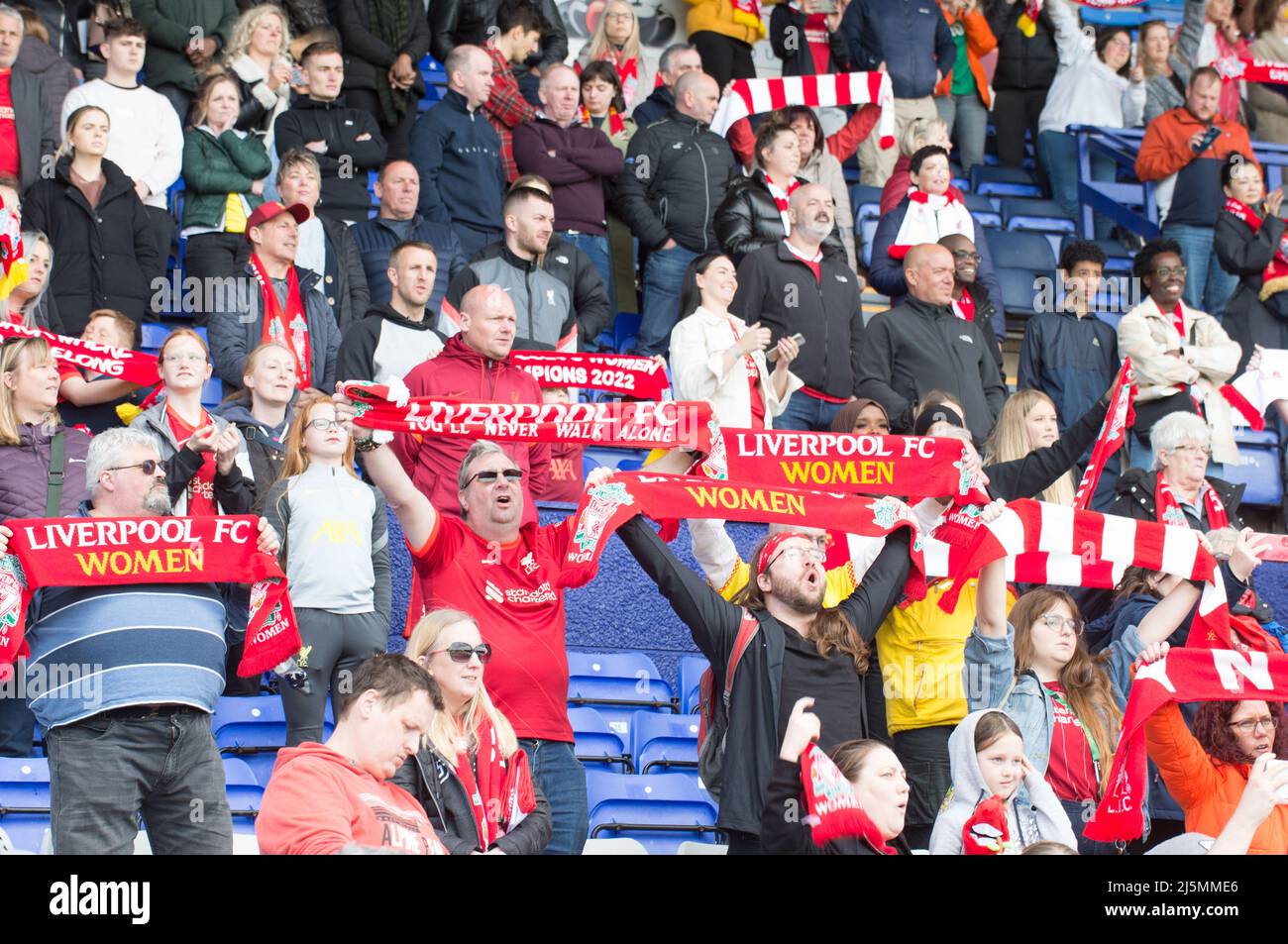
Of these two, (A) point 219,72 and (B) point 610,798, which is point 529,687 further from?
(A) point 219,72

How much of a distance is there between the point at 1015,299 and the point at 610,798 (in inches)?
234

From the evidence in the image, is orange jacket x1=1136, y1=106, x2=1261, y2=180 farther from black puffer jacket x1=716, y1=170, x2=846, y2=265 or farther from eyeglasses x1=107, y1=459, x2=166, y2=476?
eyeglasses x1=107, y1=459, x2=166, y2=476

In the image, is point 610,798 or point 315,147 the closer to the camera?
point 610,798

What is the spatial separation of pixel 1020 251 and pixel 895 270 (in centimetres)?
202

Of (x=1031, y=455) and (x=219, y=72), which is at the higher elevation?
(x=219, y=72)

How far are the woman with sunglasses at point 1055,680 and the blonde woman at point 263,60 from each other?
5.26m

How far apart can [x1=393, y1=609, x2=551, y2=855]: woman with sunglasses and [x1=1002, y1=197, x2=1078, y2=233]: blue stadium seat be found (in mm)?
7826

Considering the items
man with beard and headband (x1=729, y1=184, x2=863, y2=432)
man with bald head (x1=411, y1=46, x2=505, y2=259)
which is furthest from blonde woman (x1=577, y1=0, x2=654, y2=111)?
man with beard and headband (x1=729, y1=184, x2=863, y2=432)

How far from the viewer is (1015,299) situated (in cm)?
1159

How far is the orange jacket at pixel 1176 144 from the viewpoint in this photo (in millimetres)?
11945

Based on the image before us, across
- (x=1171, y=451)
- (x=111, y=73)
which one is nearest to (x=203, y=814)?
(x=1171, y=451)

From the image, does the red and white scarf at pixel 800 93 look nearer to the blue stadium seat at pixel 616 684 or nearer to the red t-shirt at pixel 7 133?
the red t-shirt at pixel 7 133

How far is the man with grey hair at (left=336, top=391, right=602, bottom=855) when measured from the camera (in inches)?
236

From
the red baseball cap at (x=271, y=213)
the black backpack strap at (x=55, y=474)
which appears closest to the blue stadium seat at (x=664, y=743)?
the black backpack strap at (x=55, y=474)
